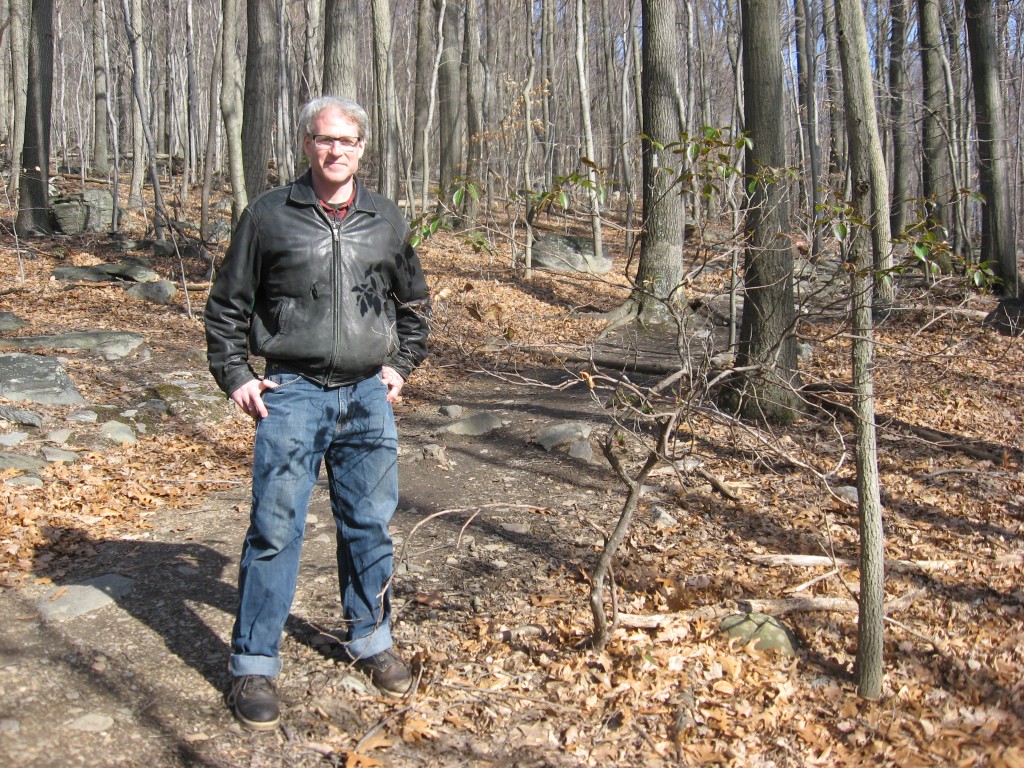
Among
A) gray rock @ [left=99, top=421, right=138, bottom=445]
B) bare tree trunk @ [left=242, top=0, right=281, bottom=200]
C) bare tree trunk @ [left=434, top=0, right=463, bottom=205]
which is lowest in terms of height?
gray rock @ [left=99, top=421, right=138, bottom=445]

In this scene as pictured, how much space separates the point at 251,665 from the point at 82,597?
4.49ft

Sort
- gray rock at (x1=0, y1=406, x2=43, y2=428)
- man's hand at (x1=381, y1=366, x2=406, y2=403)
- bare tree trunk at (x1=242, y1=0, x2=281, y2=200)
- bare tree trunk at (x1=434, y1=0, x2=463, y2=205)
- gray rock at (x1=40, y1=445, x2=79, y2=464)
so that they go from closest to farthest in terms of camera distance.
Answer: man's hand at (x1=381, y1=366, x2=406, y2=403) < gray rock at (x1=40, y1=445, x2=79, y2=464) < gray rock at (x1=0, y1=406, x2=43, y2=428) < bare tree trunk at (x1=242, y1=0, x2=281, y2=200) < bare tree trunk at (x1=434, y1=0, x2=463, y2=205)

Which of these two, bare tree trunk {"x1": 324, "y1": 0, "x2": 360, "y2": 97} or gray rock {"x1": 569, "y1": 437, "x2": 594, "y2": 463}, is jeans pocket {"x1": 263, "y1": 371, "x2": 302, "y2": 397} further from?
bare tree trunk {"x1": 324, "y1": 0, "x2": 360, "y2": 97}

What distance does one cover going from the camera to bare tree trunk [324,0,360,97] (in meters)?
10.6

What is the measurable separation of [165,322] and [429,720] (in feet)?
27.4

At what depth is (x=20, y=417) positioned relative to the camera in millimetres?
6320

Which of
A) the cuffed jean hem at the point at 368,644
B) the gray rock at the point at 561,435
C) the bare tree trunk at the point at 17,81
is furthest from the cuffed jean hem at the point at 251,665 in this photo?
Result: the bare tree trunk at the point at 17,81

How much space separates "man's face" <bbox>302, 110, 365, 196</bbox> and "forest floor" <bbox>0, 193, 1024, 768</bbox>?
0.69 meters

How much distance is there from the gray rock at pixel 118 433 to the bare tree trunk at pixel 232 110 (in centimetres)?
500

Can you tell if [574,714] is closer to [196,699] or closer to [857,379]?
[196,699]

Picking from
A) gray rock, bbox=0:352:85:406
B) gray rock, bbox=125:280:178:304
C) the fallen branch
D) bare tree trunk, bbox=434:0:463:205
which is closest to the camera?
the fallen branch

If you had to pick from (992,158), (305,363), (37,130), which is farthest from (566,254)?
(305,363)

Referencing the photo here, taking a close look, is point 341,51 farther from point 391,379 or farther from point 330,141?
point 391,379

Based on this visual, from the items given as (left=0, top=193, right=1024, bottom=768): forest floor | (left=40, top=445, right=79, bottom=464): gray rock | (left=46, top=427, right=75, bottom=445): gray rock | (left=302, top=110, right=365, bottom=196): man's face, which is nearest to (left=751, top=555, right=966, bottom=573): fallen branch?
(left=0, top=193, right=1024, bottom=768): forest floor
